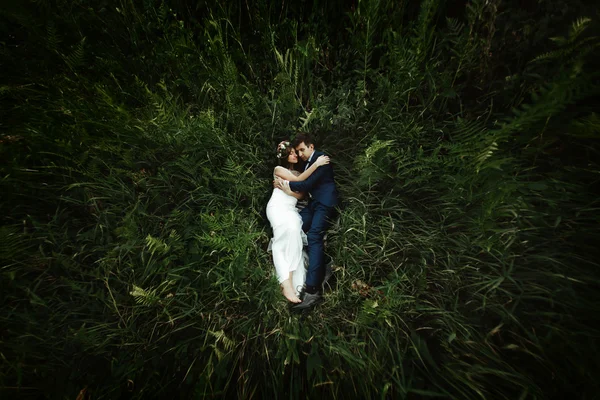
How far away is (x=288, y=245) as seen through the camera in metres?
1.75

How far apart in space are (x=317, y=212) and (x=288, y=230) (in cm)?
27

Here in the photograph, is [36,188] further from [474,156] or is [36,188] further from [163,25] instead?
[474,156]

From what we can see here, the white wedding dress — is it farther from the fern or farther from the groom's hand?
the fern

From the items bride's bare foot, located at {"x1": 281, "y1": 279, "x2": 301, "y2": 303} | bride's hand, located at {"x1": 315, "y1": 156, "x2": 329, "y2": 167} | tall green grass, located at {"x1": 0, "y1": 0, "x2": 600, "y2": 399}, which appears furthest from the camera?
bride's hand, located at {"x1": 315, "y1": 156, "x2": 329, "y2": 167}

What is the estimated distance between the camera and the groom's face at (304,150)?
193cm

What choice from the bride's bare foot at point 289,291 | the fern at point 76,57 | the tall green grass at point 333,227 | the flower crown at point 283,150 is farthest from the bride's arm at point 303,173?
the fern at point 76,57

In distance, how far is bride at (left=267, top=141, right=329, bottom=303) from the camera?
1709 mm

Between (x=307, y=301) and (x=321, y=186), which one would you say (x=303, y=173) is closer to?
(x=321, y=186)

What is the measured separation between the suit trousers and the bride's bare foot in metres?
0.12

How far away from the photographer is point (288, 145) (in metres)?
1.96

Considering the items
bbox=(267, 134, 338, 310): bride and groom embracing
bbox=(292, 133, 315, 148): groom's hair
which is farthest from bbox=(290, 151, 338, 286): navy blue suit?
bbox=(292, 133, 315, 148): groom's hair

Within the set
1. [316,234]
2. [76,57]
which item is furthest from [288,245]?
[76,57]

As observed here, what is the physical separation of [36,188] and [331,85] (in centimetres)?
259

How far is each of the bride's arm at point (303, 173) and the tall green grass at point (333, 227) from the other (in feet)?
0.72
